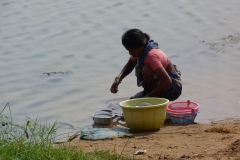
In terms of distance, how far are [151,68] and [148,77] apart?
16 cm

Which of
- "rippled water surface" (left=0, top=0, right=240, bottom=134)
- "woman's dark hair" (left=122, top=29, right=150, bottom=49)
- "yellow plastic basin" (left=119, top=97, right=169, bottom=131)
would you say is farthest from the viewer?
"rippled water surface" (left=0, top=0, right=240, bottom=134)

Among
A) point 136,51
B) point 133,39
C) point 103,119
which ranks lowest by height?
point 103,119

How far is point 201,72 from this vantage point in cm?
791

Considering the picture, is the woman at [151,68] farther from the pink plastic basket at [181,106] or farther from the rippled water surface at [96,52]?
the rippled water surface at [96,52]

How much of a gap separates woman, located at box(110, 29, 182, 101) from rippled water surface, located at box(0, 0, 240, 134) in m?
0.59

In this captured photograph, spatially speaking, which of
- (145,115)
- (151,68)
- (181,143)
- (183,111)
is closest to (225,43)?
(183,111)

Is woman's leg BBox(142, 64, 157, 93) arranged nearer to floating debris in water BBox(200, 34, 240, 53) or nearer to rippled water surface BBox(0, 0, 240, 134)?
rippled water surface BBox(0, 0, 240, 134)

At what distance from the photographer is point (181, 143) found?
4781 mm

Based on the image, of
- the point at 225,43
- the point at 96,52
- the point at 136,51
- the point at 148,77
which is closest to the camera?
the point at 136,51

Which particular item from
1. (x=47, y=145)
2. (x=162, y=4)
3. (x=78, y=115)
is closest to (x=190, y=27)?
(x=162, y=4)

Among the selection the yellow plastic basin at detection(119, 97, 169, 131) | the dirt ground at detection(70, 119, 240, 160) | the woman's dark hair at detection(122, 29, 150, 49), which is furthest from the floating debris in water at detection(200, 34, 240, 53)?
the yellow plastic basin at detection(119, 97, 169, 131)

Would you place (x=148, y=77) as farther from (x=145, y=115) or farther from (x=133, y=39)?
→ (x=145, y=115)

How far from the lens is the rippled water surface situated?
22.3ft

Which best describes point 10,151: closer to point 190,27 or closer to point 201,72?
point 201,72
